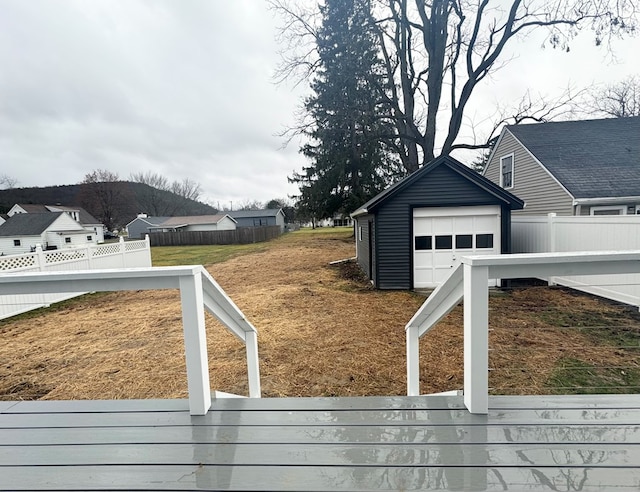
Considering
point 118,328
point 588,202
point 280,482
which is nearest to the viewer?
point 280,482

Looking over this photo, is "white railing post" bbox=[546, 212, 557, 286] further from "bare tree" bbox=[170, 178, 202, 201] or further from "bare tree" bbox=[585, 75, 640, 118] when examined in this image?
"bare tree" bbox=[170, 178, 202, 201]

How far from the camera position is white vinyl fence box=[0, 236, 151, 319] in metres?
7.67

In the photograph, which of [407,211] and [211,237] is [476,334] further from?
[211,237]

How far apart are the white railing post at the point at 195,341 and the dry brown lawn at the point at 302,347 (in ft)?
6.69

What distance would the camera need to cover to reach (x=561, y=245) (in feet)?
28.2

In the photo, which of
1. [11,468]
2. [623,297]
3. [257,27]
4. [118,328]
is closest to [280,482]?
[11,468]

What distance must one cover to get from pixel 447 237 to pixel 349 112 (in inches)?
424

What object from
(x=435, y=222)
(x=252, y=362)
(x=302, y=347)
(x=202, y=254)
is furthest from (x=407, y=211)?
(x=202, y=254)

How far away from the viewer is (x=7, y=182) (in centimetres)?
6506

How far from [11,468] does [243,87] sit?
626 inches

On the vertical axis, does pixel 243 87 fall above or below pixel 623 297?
above

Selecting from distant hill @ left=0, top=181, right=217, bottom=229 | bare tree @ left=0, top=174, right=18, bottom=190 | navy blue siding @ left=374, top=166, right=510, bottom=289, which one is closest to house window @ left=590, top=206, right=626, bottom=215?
navy blue siding @ left=374, top=166, right=510, bottom=289

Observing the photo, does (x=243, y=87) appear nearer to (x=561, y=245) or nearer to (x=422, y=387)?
(x=561, y=245)

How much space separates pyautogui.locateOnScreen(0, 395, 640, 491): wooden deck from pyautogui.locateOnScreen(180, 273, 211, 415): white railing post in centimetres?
10
